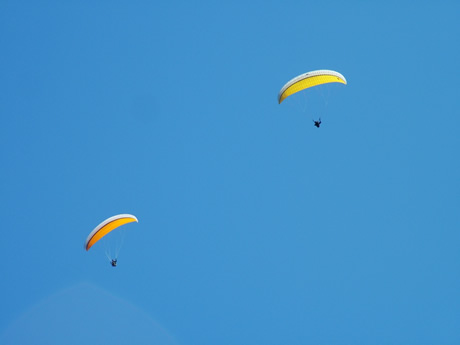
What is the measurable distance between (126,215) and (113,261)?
339 centimetres

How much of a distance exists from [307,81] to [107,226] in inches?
637

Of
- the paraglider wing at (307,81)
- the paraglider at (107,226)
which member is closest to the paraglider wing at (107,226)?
the paraglider at (107,226)

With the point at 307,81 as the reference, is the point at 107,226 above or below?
below

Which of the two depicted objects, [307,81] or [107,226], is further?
[107,226]

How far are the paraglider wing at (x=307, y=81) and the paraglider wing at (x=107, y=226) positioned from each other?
13.1 m

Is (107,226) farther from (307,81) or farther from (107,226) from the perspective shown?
(307,81)

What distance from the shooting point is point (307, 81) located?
158 feet

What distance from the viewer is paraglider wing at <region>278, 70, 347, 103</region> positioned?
47.8 meters

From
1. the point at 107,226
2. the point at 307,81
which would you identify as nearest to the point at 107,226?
the point at 107,226

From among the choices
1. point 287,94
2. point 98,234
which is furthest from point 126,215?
point 287,94

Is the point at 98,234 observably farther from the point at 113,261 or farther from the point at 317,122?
the point at 317,122

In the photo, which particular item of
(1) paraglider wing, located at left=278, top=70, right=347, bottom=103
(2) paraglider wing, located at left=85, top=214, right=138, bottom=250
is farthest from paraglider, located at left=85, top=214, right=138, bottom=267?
(1) paraglider wing, located at left=278, top=70, right=347, bottom=103

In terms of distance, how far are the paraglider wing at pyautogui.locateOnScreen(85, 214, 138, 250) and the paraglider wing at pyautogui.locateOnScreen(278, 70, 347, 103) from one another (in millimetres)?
13144

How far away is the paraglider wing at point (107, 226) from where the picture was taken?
53.4 metres
